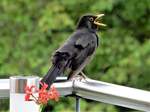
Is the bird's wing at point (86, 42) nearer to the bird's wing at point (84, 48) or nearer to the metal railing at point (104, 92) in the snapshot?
the bird's wing at point (84, 48)

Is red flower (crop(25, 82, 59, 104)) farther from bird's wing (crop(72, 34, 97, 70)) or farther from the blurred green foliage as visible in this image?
the blurred green foliage

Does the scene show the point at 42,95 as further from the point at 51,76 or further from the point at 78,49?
the point at 78,49

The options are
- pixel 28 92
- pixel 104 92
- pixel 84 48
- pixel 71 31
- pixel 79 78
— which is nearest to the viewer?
pixel 28 92

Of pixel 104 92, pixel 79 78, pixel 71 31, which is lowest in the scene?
pixel 71 31

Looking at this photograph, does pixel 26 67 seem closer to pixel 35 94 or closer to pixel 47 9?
pixel 47 9

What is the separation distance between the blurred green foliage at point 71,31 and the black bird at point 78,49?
2303 mm

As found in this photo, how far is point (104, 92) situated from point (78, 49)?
4.88ft

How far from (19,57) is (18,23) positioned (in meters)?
0.50

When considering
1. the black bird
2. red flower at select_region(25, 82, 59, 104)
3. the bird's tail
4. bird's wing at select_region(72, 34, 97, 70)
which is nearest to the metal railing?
the bird's tail

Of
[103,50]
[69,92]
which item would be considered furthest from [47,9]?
[69,92]

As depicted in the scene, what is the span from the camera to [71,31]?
713 centimetres

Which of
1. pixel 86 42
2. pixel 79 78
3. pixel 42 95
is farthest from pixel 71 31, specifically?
pixel 42 95

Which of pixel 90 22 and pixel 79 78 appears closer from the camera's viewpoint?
pixel 79 78

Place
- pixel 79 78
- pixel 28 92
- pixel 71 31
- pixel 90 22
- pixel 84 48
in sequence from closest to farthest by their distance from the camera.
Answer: pixel 28 92
pixel 79 78
pixel 84 48
pixel 90 22
pixel 71 31
